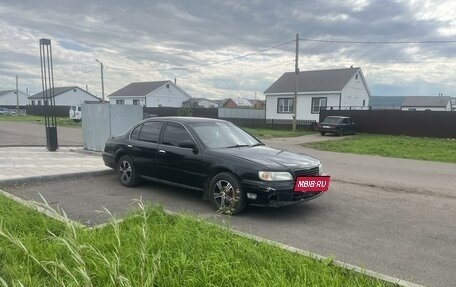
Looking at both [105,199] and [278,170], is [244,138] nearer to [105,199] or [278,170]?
[278,170]

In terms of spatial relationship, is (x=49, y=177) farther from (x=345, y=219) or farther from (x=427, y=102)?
(x=427, y=102)

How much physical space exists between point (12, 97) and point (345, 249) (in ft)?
324

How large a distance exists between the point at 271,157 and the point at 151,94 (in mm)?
49718

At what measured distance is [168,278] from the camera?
9.92ft

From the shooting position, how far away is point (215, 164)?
18.1 feet

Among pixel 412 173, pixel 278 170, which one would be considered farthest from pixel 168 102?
pixel 278 170

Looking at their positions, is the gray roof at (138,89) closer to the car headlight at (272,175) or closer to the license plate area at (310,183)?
the license plate area at (310,183)

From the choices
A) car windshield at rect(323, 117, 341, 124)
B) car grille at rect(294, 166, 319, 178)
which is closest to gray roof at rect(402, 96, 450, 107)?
car windshield at rect(323, 117, 341, 124)

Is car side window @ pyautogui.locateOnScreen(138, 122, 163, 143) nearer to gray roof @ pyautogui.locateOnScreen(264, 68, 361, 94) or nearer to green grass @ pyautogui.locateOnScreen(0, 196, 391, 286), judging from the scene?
green grass @ pyautogui.locateOnScreen(0, 196, 391, 286)

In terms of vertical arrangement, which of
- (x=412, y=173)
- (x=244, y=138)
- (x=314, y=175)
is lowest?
(x=412, y=173)

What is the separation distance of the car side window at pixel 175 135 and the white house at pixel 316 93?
87.0ft

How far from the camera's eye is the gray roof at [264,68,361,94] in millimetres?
32938

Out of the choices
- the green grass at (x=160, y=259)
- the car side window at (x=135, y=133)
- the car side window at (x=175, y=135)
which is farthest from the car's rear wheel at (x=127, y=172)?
the green grass at (x=160, y=259)

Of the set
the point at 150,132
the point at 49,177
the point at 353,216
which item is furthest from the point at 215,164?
the point at 49,177
